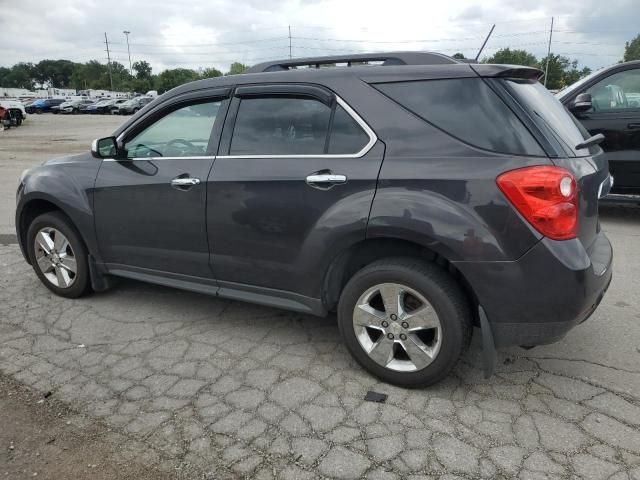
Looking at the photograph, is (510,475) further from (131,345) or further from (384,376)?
(131,345)

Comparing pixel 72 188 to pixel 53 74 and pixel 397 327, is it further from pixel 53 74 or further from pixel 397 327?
pixel 53 74

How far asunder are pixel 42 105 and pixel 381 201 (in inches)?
2287

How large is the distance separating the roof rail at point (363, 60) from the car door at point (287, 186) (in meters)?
0.34

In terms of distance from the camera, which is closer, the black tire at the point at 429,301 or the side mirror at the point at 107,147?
the black tire at the point at 429,301

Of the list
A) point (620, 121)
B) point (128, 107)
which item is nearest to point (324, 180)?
point (620, 121)

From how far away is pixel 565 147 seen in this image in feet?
8.64

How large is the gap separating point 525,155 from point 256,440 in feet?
6.15

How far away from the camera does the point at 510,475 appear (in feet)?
7.27

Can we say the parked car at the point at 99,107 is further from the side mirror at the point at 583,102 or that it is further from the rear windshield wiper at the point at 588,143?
the rear windshield wiper at the point at 588,143

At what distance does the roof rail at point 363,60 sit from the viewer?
2899mm

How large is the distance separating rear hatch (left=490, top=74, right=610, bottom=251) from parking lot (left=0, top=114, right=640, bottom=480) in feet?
2.80

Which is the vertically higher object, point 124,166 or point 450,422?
point 124,166

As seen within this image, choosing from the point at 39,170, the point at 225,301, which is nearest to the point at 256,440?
the point at 225,301

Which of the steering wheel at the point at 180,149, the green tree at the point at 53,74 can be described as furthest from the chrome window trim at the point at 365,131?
the green tree at the point at 53,74
